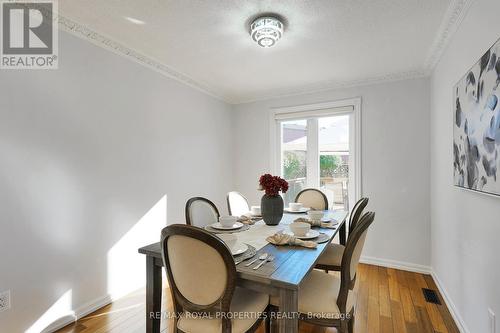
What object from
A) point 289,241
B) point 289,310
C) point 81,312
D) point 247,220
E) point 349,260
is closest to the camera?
point 289,310

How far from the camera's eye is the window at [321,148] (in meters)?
3.40

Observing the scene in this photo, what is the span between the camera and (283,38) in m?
2.25

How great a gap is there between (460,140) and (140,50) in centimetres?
288

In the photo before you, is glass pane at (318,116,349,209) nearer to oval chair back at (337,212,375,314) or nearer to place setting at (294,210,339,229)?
place setting at (294,210,339,229)

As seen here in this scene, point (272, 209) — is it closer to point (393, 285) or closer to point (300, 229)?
point (300, 229)

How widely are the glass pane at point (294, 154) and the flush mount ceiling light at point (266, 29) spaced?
193 centimetres

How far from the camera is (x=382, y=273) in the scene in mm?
2932

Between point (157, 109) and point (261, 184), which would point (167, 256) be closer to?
point (261, 184)

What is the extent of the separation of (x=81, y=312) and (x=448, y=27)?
12.4 ft

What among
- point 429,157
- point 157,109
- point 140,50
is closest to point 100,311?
point 157,109

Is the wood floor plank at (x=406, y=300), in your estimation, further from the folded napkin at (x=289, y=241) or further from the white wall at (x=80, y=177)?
the white wall at (x=80, y=177)

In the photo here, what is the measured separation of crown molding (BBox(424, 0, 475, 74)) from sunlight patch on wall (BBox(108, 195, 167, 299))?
10.1 ft

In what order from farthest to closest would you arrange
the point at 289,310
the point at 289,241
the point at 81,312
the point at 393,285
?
the point at 393,285 < the point at 81,312 < the point at 289,241 < the point at 289,310

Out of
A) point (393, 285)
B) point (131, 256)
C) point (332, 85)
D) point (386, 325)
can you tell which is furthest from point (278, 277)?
point (332, 85)
